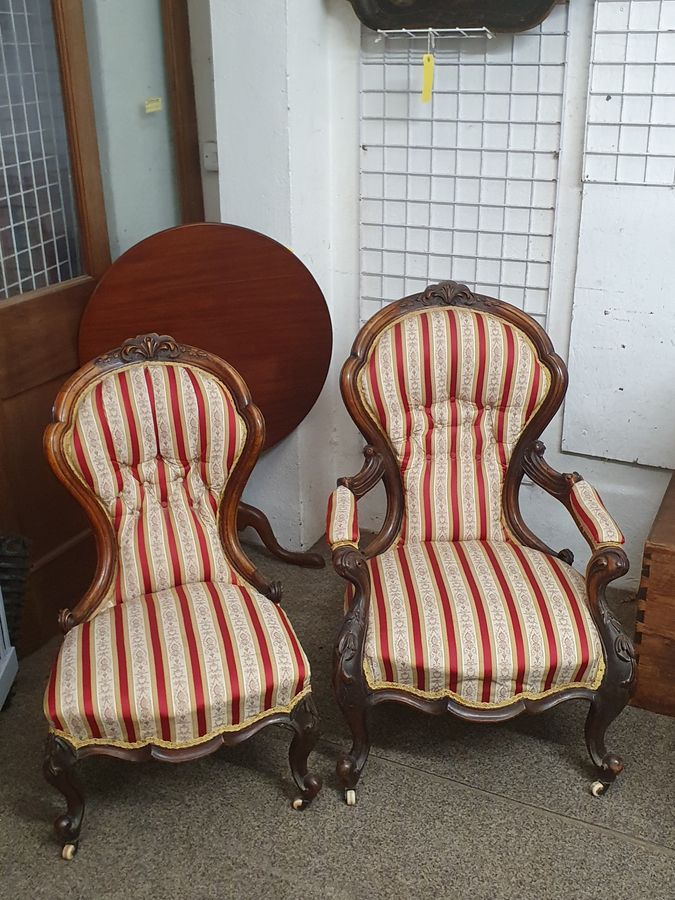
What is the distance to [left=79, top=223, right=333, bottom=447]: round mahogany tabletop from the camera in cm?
247

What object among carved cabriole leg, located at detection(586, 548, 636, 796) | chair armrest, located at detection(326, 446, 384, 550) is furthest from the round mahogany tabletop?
carved cabriole leg, located at detection(586, 548, 636, 796)

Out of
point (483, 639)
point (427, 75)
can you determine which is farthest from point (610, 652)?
point (427, 75)

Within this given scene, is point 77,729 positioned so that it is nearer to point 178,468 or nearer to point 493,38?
point 178,468

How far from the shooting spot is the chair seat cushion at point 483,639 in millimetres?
1936

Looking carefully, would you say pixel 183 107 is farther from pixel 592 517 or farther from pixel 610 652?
pixel 610 652

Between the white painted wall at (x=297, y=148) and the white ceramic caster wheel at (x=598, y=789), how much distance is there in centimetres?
125

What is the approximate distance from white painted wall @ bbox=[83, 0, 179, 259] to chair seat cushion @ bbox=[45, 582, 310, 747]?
4.08 ft

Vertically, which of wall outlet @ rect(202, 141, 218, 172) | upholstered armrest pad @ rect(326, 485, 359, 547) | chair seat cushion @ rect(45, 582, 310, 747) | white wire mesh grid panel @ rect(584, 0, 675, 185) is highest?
white wire mesh grid panel @ rect(584, 0, 675, 185)

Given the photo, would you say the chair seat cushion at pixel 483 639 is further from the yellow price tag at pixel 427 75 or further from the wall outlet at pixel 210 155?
the wall outlet at pixel 210 155

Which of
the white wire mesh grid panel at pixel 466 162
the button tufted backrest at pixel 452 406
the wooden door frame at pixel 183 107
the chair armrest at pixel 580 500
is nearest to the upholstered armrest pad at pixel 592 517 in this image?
the chair armrest at pixel 580 500

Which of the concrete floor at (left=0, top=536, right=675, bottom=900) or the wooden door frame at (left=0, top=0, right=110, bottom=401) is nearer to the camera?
the concrete floor at (left=0, top=536, right=675, bottom=900)

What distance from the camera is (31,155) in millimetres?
2422

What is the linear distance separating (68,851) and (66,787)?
0.47ft

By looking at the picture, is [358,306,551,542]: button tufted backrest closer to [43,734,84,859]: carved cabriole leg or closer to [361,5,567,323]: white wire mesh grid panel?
[361,5,567,323]: white wire mesh grid panel
